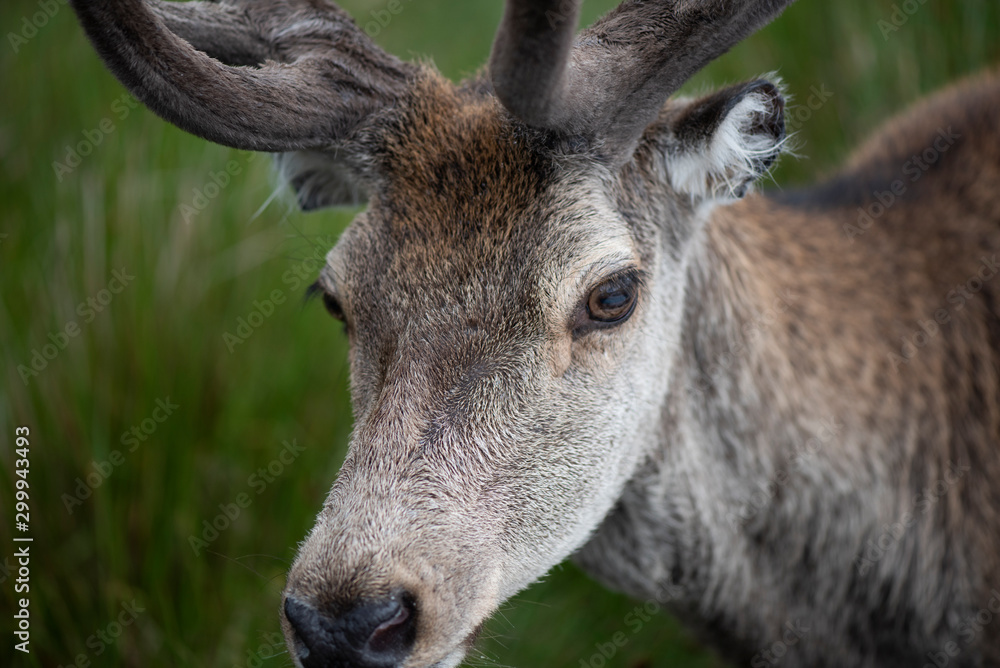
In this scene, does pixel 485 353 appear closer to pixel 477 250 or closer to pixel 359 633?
pixel 477 250

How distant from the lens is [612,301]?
288 cm

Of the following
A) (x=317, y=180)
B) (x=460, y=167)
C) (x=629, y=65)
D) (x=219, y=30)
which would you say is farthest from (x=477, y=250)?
(x=219, y=30)

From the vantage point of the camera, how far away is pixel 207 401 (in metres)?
5.03

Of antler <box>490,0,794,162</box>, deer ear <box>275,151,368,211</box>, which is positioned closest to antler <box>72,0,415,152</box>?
deer ear <box>275,151,368,211</box>

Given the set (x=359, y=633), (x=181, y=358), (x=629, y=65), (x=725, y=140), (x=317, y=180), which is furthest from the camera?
(x=181, y=358)

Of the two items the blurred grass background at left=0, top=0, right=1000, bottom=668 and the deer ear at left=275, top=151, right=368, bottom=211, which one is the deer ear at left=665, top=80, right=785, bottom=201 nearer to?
the deer ear at left=275, top=151, right=368, bottom=211

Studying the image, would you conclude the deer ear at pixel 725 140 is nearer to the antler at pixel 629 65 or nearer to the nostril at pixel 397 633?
the antler at pixel 629 65

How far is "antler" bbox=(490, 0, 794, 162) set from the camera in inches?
100

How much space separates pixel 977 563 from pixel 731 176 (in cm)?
196

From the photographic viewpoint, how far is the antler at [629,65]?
2549 mm

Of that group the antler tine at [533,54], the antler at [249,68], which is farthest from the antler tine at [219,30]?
the antler tine at [533,54]

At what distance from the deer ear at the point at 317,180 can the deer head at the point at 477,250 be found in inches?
9.9

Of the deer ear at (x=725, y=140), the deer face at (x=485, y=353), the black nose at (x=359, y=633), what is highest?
the deer ear at (x=725, y=140)

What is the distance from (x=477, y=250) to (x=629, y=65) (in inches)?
30.4
